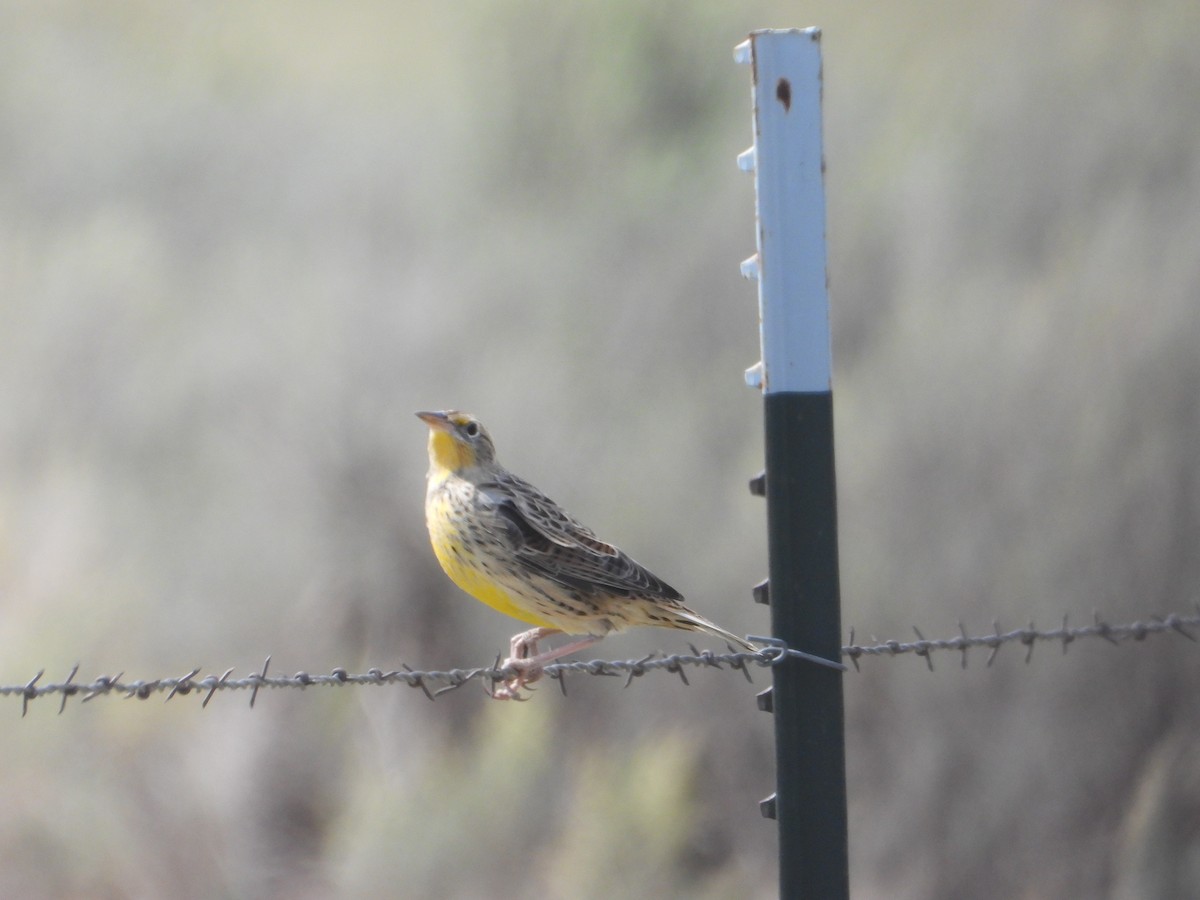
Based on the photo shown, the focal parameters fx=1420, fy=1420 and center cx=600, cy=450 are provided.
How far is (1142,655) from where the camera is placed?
612 centimetres

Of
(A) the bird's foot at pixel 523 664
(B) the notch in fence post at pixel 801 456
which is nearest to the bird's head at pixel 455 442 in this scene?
(A) the bird's foot at pixel 523 664

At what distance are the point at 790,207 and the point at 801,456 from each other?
0.49 meters

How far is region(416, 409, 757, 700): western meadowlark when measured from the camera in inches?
155

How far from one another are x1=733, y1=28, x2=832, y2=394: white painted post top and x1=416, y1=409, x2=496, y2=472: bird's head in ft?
5.49

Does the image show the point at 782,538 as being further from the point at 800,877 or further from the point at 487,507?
the point at 487,507

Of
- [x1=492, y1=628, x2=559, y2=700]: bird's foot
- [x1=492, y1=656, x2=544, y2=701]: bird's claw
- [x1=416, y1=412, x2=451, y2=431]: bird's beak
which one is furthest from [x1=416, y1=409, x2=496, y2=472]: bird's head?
[x1=492, y1=656, x2=544, y2=701]: bird's claw

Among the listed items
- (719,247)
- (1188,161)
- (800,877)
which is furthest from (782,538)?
(1188,161)

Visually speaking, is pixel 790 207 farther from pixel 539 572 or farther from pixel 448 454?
pixel 448 454

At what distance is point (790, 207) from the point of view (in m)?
2.78

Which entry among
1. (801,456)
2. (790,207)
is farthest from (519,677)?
(790,207)

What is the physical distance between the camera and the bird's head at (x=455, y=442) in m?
4.29

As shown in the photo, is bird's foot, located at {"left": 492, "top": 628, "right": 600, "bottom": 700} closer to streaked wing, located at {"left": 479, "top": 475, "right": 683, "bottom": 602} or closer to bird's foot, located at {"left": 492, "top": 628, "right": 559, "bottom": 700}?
bird's foot, located at {"left": 492, "top": 628, "right": 559, "bottom": 700}

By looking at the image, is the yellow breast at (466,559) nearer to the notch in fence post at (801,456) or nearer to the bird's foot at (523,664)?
the bird's foot at (523,664)

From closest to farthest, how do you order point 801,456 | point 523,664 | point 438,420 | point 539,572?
point 801,456 → point 523,664 → point 539,572 → point 438,420
